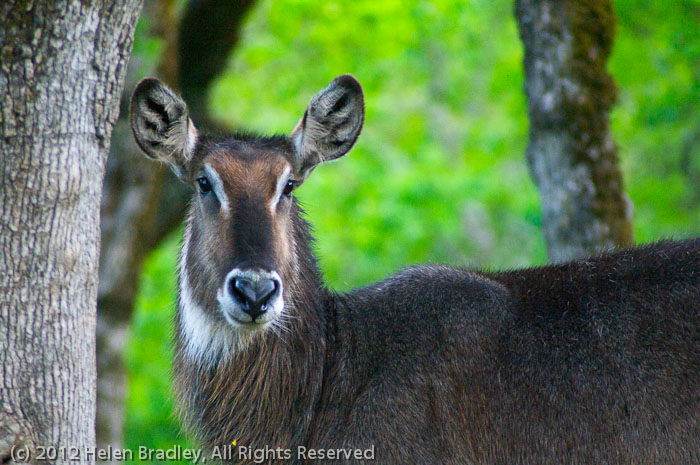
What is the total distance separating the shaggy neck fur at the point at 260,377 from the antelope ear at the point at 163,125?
3.29 feet

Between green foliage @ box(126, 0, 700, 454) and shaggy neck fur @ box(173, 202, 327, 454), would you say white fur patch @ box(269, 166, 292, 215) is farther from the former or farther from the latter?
green foliage @ box(126, 0, 700, 454)

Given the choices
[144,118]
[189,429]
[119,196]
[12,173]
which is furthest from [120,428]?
[12,173]

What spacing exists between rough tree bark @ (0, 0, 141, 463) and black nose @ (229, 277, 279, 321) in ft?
2.87

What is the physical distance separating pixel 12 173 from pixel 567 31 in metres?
5.52

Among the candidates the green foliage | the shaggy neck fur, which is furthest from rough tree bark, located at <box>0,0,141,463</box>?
the green foliage

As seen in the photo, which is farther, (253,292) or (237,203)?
(237,203)

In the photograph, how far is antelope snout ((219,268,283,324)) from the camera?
15.7 ft

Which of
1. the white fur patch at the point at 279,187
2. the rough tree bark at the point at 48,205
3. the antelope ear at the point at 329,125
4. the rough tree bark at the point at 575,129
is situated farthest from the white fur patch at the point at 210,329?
the rough tree bark at the point at 575,129

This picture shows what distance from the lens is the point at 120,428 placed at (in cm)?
1119

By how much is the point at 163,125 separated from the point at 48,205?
4.30 feet

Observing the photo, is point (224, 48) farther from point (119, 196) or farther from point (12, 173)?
point (12, 173)

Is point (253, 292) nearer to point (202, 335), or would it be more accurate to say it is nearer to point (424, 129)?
point (202, 335)

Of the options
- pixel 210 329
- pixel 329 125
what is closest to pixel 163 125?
pixel 329 125

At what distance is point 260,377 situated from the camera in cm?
537
